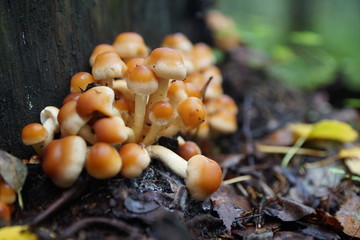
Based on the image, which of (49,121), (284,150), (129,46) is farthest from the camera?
(284,150)

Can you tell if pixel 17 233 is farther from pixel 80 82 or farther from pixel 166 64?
pixel 166 64

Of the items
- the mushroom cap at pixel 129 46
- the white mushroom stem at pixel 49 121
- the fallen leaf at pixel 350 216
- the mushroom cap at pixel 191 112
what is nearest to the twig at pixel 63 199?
the white mushroom stem at pixel 49 121

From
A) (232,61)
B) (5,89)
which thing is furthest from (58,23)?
(232,61)

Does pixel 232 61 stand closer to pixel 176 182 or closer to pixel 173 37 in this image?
pixel 173 37

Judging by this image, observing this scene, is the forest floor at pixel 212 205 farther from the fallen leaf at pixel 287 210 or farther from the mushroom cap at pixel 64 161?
the mushroom cap at pixel 64 161

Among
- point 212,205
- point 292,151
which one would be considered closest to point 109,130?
point 212,205

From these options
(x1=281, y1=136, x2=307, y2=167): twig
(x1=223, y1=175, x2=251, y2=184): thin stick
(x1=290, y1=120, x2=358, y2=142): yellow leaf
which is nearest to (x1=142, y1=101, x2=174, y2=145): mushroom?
(x1=223, y1=175, x2=251, y2=184): thin stick
